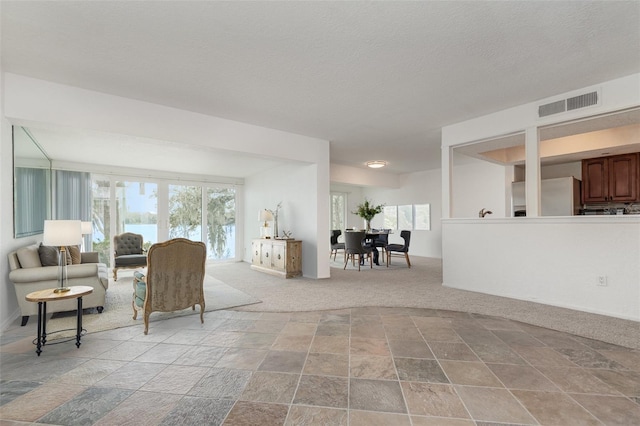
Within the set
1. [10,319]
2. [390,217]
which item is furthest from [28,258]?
[390,217]

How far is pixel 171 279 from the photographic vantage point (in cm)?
310

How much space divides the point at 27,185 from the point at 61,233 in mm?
2330

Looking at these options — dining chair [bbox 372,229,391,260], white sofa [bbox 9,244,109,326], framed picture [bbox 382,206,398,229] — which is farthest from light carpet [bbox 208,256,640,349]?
framed picture [bbox 382,206,398,229]

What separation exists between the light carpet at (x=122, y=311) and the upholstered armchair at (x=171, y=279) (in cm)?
23

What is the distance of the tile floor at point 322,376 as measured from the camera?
1661mm

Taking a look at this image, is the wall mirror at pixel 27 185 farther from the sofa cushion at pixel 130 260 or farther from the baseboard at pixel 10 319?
the sofa cushion at pixel 130 260

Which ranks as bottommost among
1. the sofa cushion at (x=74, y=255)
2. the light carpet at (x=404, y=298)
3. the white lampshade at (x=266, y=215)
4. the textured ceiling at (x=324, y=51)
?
the light carpet at (x=404, y=298)

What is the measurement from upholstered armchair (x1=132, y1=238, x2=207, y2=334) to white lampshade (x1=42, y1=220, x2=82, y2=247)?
0.64m

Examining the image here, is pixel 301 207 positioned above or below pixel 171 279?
above

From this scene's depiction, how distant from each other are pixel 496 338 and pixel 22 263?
202 inches

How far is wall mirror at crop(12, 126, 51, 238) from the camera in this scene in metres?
3.52

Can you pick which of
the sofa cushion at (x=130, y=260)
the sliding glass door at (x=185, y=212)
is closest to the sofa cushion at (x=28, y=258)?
the sofa cushion at (x=130, y=260)

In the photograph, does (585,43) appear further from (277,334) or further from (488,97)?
(277,334)

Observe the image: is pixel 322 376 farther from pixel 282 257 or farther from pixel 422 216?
pixel 422 216
